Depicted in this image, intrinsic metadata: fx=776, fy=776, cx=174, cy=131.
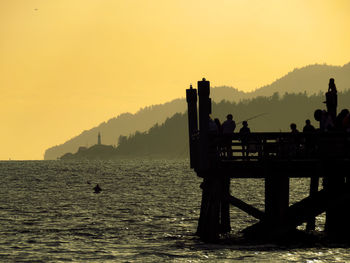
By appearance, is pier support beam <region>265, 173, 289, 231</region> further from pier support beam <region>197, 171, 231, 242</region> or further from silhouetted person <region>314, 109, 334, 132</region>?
silhouetted person <region>314, 109, 334, 132</region>

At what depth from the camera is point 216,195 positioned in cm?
2430

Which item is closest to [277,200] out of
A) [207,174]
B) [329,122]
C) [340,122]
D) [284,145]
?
[284,145]

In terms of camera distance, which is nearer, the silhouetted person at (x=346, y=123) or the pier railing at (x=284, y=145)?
the pier railing at (x=284, y=145)

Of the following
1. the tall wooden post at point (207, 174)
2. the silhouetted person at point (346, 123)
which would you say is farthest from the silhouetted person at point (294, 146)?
the tall wooden post at point (207, 174)

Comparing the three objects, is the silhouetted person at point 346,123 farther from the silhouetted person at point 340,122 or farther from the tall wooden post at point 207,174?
the tall wooden post at point 207,174

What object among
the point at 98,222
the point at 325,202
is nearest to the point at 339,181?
the point at 325,202

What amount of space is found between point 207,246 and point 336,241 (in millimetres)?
4505

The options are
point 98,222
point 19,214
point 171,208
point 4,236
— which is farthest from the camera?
point 171,208

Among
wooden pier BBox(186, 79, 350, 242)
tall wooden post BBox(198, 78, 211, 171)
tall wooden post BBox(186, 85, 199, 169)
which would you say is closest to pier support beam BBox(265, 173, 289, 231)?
wooden pier BBox(186, 79, 350, 242)

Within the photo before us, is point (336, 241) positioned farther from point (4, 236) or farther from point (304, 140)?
point (4, 236)

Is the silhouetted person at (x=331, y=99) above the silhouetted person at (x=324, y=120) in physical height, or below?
above

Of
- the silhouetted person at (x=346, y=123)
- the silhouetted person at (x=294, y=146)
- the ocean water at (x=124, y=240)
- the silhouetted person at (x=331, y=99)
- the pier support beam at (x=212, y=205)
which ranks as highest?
the silhouetted person at (x=331, y=99)

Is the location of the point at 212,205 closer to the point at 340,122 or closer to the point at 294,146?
the point at 294,146

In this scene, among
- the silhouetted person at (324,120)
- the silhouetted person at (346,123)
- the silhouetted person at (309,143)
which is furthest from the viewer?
the silhouetted person at (324,120)
